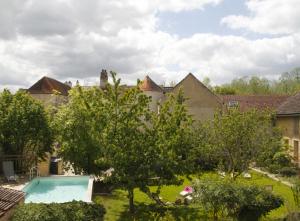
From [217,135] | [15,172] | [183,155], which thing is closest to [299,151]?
[217,135]

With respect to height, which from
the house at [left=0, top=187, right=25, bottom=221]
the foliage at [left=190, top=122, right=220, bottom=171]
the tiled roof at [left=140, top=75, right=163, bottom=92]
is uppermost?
the tiled roof at [left=140, top=75, right=163, bottom=92]

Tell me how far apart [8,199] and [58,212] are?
2016 millimetres

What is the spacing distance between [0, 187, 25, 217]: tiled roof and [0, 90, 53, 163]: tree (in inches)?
567

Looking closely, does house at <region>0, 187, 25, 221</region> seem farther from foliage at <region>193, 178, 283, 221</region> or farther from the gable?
the gable

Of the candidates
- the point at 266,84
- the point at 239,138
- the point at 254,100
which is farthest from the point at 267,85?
the point at 239,138

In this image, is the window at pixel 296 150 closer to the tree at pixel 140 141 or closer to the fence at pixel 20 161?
the tree at pixel 140 141

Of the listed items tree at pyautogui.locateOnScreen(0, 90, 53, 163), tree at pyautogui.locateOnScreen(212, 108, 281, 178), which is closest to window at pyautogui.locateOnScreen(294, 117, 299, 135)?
tree at pyautogui.locateOnScreen(212, 108, 281, 178)

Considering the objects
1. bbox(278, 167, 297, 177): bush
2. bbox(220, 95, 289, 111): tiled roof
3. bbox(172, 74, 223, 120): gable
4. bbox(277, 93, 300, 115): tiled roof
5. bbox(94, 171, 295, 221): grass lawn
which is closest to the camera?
bbox(94, 171, 295, 221): grass lawn

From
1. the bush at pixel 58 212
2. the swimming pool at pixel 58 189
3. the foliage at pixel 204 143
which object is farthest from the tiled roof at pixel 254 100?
the bush at pixel 58 212

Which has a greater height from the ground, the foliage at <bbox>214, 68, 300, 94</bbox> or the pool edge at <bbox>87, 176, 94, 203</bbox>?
the foliage at <bbox>214, 68, 300, 94</bbox>

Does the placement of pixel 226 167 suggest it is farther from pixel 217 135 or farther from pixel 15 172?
pixel 15 172

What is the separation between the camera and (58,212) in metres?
17.3

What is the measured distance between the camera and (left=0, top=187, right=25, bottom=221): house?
15.4m

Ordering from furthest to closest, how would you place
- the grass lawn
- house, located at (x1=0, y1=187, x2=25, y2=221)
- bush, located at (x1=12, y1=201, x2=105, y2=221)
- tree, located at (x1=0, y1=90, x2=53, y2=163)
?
tree, located at (x1=0, y1=90, x2=53, y2=163) < the grass lawn < bush, located at (x1=12, y1=201, x2=105, y2=221) < house, located at (x1=0, y1=187, x2=25, y2=221)
